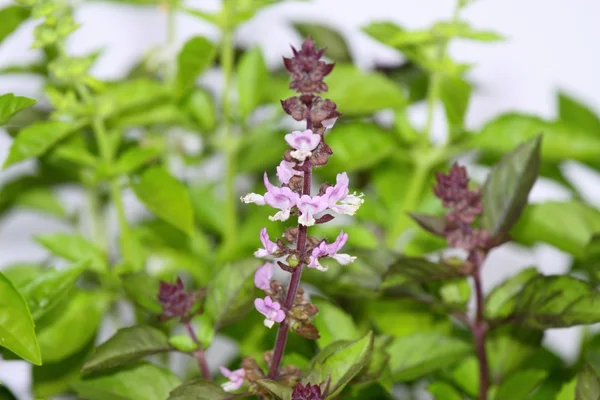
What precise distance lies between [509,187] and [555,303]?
0.32 ft

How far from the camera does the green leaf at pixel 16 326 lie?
0.45m

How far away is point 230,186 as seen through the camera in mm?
808

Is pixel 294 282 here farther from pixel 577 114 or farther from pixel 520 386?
pixel 577 114

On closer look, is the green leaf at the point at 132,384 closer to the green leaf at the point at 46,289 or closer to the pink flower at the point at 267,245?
the green leaf at the point at 46,289

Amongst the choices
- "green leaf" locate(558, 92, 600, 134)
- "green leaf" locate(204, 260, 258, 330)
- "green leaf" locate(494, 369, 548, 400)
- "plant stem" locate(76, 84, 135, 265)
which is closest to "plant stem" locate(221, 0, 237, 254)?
"plant stem" locate(76, 84, 135, 265)

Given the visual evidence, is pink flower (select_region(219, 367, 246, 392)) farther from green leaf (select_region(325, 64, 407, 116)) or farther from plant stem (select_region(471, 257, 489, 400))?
green leaf (select_region(325, 64, 407, 116))

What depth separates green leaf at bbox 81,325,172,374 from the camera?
1.60 ft

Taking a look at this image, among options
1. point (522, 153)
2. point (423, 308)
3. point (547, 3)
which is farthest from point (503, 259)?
point (522, 153)

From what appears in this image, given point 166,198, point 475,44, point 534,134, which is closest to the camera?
point 166,198

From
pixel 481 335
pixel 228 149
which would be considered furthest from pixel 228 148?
pixel 481 335

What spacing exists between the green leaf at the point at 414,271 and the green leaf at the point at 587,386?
122 millimetres

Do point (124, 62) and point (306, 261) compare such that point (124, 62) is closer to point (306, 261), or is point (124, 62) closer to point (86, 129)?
point (86, 129)

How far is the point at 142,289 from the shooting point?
Answer: 1.90 ft

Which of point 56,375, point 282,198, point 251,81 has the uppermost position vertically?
point 282,198
